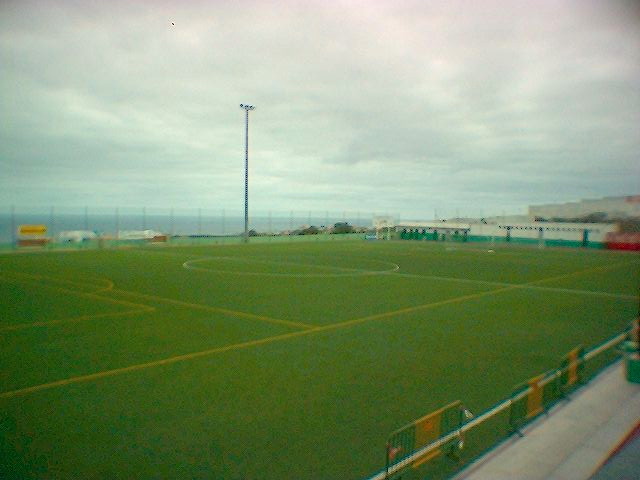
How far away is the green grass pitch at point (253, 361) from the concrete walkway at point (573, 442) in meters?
1.34

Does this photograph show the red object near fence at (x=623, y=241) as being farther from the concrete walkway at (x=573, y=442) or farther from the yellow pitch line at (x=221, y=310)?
the concrete walkway at (x=573, y=442)

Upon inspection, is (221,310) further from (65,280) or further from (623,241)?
(623,241)

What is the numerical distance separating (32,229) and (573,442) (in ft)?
161

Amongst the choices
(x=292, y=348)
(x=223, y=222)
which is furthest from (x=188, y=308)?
(x=223, y=222)

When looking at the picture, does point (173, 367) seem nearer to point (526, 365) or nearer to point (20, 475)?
point (20, 475)

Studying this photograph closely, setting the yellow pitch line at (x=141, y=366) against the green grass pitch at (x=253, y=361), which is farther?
the yellow pitch line at (x=141, y=366)

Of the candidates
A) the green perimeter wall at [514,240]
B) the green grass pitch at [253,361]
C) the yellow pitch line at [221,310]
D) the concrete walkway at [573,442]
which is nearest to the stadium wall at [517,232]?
the green perimeter wall at [514,240]

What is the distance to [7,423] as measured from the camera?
28.8ft

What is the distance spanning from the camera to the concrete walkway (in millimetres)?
7406

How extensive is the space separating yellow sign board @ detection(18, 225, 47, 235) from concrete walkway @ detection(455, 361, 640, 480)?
47951 millimetres

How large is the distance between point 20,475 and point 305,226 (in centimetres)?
8022

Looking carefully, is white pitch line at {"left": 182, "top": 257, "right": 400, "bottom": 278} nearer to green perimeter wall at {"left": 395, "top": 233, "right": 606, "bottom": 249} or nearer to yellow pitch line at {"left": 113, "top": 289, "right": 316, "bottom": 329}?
yellow pitch line at {"left": 113, "top": 289, "right": 316, "bottom": 329}

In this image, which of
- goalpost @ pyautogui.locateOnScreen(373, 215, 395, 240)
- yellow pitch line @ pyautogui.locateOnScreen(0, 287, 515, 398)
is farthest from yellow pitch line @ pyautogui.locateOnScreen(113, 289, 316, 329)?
goalpost @ pyautogui.locateOnScreen(373, 215, 395, 240)

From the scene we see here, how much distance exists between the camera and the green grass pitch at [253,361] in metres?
7.88
